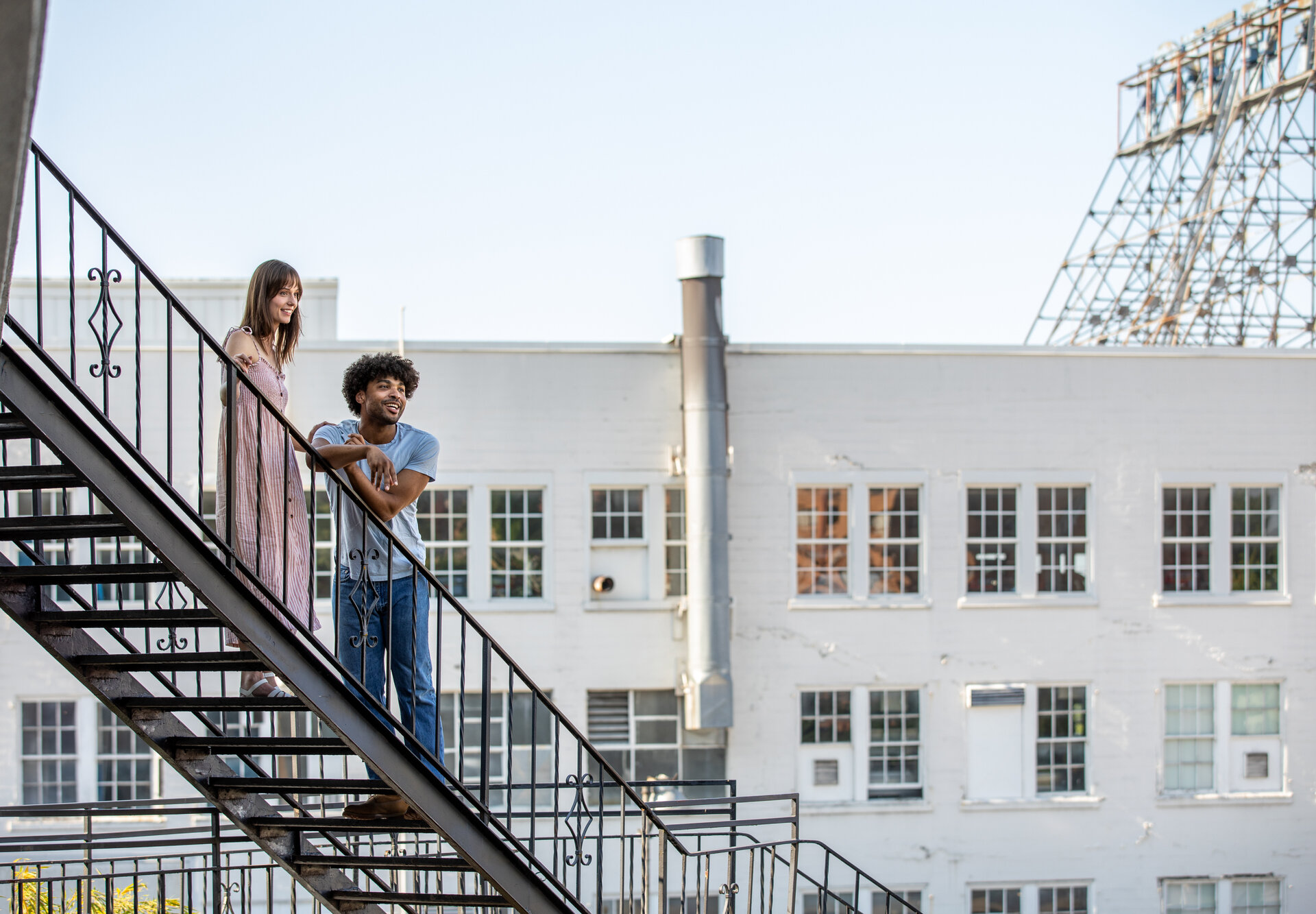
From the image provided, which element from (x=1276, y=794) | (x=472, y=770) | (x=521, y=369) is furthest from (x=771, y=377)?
(x=1276, y=794)

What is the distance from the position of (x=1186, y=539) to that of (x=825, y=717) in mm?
5889

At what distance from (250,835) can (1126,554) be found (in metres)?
15.1

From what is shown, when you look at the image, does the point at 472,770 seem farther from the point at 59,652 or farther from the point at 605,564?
the point at 59,652

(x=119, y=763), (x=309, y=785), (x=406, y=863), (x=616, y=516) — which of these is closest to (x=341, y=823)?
(x=309, y=785)

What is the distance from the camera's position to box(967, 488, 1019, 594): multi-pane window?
62.4 feet

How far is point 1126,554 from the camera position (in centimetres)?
1917

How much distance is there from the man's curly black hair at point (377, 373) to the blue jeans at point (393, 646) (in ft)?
2.76

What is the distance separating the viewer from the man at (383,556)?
589 centimetres

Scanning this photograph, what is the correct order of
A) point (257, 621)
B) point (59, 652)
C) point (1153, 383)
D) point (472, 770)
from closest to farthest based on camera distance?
point (257, 621), point (59, 652), point (472, 770), point (1153, 383)

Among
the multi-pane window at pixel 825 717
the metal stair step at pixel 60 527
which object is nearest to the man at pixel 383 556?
the metal stair step at pixel 60 527

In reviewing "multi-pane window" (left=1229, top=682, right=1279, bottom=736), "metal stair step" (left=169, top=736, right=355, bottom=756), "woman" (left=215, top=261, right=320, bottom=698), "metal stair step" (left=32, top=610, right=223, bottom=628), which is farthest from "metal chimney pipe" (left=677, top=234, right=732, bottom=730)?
"metal stair step" (left=32, top=610, right=223, bottom=628)

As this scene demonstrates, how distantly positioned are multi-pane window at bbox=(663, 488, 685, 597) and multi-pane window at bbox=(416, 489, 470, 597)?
2780 millimetres

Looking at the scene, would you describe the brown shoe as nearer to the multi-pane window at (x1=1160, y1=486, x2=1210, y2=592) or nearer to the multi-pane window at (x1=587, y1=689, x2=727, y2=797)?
the multi-pane window at (x1=587, y1=689, x2=727, y2=797)

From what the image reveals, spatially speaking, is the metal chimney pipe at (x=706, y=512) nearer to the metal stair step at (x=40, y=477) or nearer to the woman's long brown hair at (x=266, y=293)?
the woman's long brown hair at (x=266, y=293)
